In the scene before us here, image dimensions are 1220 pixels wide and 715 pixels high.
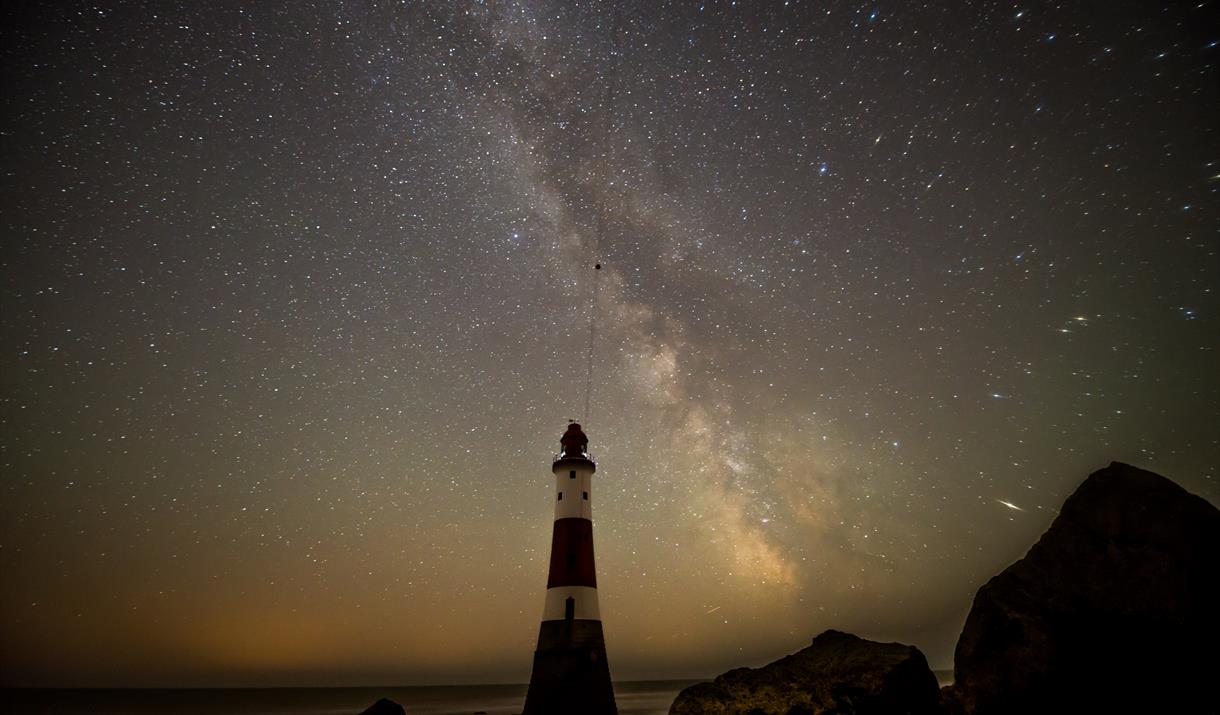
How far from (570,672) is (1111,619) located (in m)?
16.8

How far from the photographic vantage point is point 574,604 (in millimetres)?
24422

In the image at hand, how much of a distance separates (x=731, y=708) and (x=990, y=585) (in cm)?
884

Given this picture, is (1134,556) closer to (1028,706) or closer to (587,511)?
(1028,706)

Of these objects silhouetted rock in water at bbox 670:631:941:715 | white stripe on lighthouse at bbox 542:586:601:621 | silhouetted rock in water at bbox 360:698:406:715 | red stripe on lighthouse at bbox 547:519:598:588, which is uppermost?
red stripe on lighthouse at bbox 547:519:598:588

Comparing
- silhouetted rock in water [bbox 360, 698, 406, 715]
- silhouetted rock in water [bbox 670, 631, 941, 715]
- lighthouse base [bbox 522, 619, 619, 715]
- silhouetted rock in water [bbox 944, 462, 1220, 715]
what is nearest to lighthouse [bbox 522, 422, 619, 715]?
lighthouse base [bbox 522, 619, 619, 715]

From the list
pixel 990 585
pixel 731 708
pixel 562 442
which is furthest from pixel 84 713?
pixel 990 585

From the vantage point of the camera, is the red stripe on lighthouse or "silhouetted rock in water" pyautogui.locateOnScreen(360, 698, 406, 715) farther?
"silhouetted rock in water" pyautogui.locateOnScreen(360, 698, 406, 715)

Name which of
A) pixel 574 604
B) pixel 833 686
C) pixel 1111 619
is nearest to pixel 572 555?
pixel 574 604

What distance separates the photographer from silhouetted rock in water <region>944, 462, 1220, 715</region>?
51.2ft

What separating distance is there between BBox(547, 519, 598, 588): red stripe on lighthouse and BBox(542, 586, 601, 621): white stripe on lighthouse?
233mm

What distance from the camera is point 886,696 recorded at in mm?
14336

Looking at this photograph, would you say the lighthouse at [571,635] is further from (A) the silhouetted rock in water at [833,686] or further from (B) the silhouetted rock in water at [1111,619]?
(B) the silhouetted rock in water at [1111,619]

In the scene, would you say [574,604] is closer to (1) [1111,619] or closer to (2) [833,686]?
(2) [833,686]

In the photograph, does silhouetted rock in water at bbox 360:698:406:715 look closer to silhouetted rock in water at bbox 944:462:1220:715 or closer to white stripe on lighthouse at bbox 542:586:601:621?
white stripe on lighthouse at bbox 542:586:601:621
